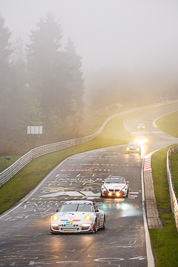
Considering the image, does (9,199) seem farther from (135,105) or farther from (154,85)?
(154,85)

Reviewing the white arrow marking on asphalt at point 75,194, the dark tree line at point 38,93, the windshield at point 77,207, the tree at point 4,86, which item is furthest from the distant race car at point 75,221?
the tree at point 4,86

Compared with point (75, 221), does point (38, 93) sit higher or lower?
higher

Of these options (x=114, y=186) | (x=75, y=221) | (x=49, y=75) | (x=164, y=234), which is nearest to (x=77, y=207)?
(x=75, y=221)

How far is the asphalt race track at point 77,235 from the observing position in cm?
1255

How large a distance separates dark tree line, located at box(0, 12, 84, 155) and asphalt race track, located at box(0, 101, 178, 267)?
20.1m

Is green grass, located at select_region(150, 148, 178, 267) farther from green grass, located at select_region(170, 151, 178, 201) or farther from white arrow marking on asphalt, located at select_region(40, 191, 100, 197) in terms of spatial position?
white arrow marking on asphalt, located at select_region(40, 191, 100, 197)

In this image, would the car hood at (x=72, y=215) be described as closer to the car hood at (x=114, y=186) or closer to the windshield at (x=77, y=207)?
the windshield at (x=77, y=207)

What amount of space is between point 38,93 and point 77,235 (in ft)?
248

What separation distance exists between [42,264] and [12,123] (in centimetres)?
6707

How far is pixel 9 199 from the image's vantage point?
31.2 m

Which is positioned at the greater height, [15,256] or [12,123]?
[12,123]

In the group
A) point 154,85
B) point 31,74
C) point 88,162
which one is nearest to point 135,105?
point 154,85

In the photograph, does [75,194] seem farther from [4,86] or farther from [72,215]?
[4,86]

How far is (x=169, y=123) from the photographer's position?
10619 cm
